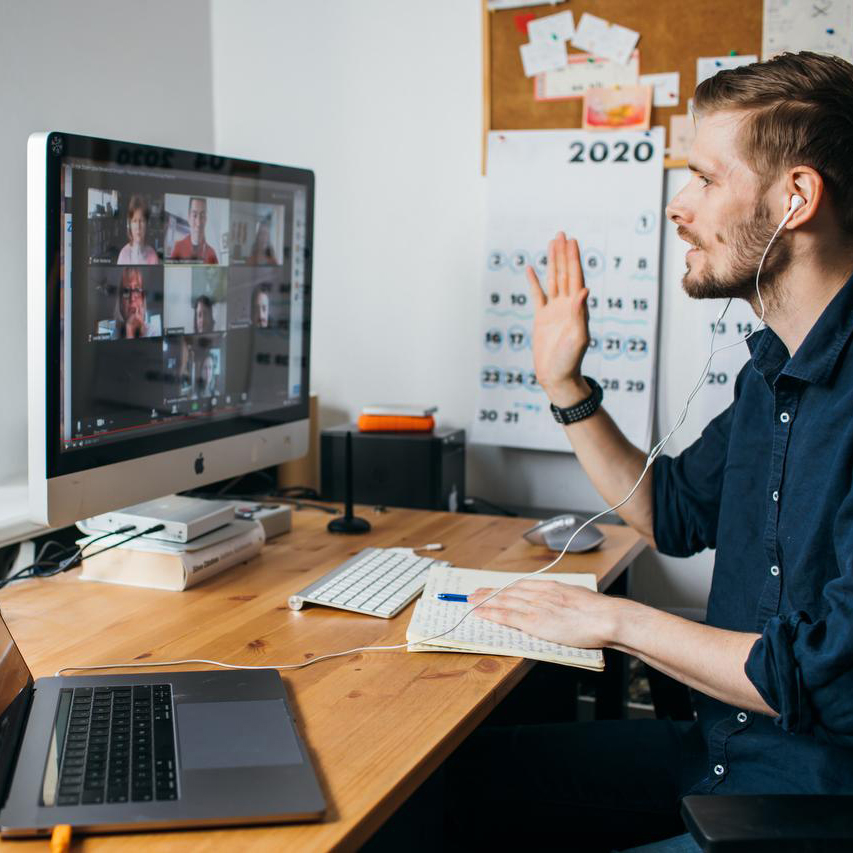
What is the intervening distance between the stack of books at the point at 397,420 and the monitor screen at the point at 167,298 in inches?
12.1

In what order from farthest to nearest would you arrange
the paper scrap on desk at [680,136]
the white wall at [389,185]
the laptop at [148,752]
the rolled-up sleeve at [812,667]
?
1. the white wall at [389,185]
2. the paper scrap on desk at [680,136]
3. the rolled-up sleeve at [812,667]
4. the laptop at [148,752]

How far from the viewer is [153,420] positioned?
1452mm

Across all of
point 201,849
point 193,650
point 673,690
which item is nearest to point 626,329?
point 673,690

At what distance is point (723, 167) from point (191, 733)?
93cm

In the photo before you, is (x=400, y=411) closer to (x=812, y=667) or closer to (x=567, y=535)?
(x=567, y=535)

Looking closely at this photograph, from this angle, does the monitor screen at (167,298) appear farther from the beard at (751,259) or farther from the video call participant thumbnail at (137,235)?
the beard at (751,259)

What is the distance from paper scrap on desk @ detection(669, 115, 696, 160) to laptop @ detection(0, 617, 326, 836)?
4.59ft

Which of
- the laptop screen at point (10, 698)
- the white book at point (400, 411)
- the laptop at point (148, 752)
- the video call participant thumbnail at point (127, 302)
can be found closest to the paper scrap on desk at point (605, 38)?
the white book at point (400, 411)

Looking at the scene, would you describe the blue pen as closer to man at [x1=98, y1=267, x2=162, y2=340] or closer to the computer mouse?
the computer mouse

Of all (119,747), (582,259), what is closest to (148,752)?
(119,747)

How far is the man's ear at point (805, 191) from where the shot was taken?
1.22 meters

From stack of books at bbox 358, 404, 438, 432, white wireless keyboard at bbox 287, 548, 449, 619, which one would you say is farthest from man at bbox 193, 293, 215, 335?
stack of books at bbox 358, 404, 438, 432

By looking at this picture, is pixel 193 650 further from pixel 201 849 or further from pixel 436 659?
pixel 201 849

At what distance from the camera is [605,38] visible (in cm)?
206
